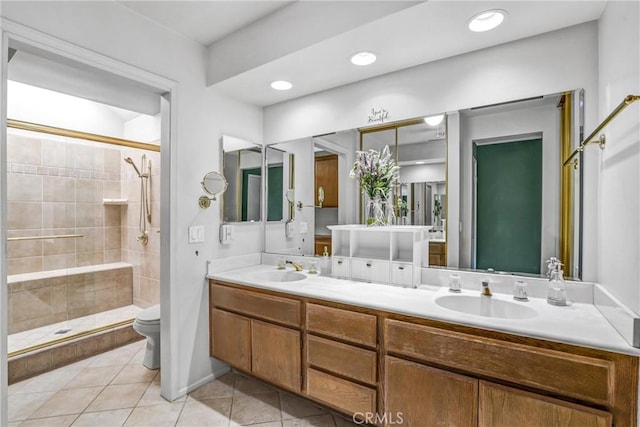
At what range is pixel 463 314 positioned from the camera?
140cm

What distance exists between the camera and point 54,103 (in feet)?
10.2

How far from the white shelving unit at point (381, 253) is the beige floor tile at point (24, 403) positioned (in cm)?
215

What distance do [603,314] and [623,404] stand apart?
428mm

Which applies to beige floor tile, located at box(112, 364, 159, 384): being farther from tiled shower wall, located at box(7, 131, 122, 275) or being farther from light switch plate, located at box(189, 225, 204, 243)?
tiled shower wall, located at box(7, 131, 122, 275)

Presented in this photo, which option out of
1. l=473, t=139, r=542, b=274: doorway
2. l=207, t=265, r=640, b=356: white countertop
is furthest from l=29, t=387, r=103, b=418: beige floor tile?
l=473, t=139, r=542, b=274: doorway

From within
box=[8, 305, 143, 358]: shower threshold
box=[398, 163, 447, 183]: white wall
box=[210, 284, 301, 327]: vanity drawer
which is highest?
box=[398, 163, 447, 183]: white wall

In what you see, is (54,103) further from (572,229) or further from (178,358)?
(572,229)

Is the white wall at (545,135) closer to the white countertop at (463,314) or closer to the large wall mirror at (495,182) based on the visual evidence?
the large wall mirror at (495,182)

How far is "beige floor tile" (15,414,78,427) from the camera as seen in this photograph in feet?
6.09

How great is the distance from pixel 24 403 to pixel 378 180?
9.29 ft

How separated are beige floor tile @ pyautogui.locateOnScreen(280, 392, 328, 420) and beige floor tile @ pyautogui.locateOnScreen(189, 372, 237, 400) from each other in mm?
428

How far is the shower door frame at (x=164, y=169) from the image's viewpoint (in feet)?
4.80

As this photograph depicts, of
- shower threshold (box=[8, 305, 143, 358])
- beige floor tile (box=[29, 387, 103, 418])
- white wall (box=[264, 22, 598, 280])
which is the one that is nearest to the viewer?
white wall (box=[264, 22, 598, 280])

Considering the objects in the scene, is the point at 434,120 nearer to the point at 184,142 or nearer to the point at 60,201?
the point at 184,142
